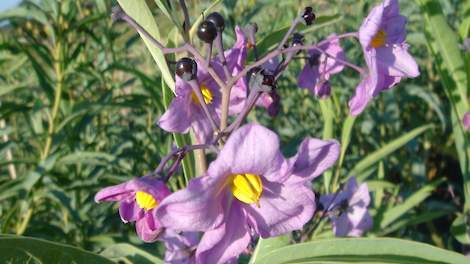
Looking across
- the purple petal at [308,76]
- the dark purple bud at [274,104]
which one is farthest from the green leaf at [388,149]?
the dark purple bud at [274,104]

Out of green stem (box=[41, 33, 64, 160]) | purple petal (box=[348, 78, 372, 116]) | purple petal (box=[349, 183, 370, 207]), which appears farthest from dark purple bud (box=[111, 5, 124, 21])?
green stem (box=[41, 33, 64, 160])

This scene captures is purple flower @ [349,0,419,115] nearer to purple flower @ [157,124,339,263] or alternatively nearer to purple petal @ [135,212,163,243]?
purple flower @ [157,124,339,263]

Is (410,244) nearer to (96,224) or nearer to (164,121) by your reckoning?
(164,121)

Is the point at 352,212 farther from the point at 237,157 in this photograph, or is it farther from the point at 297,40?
the point at 237,157

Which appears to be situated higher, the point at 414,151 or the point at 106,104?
the point at 106,104

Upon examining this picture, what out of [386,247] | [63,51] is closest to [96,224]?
[63,51]

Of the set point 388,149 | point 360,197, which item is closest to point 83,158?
point 360,197

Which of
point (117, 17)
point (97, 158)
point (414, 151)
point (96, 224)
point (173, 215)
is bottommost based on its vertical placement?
point (414, 151)
